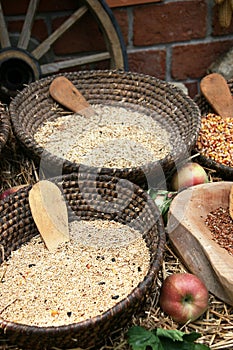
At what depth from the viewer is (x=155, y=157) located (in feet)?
5.04

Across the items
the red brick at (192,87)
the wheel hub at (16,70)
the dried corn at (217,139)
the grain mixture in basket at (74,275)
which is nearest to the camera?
the grain mixture in basket at (74,275)

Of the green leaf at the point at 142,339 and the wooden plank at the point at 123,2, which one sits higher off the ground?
the wooden plank at the point at 123,2

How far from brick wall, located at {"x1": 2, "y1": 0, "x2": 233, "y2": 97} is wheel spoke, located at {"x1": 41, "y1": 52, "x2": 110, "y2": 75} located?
0.07 metres

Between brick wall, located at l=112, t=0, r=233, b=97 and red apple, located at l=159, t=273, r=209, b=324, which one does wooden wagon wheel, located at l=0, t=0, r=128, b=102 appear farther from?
red apple, located at l=159, t=273, r=209, b=324

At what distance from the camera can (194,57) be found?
2.07m

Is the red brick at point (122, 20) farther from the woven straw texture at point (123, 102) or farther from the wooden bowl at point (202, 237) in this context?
the wooden bowl at point (202, 237)

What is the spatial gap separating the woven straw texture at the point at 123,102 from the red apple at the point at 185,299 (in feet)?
1.11

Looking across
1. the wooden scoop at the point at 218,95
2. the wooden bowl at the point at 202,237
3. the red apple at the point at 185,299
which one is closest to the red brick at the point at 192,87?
the wooden scoop at the point at 218,95

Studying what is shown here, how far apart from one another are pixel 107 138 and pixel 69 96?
240 mm

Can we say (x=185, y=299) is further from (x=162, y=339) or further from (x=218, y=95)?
(x=218, y=95)

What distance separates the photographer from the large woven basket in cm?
106

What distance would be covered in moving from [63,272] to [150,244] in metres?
0.22

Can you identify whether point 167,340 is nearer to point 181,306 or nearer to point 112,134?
point 181,306

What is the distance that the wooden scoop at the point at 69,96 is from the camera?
1.75 metres
